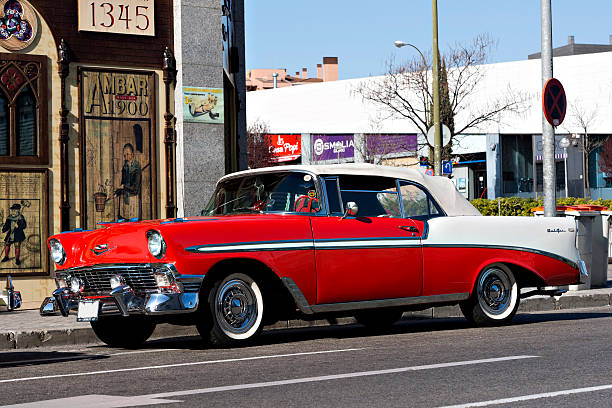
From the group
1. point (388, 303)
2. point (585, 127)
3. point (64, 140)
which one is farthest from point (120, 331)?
point (585, 127)

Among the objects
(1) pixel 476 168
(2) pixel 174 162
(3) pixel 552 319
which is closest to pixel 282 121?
(1) pixel 476 168

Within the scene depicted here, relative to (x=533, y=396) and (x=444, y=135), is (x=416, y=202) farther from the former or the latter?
(x=444, y=135)

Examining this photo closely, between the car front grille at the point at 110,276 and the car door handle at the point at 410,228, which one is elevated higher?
the car door handle at the point at 410,228

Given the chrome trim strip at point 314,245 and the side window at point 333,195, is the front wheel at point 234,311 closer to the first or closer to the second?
the chrome trim strip at point 314,245

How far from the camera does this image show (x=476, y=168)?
2269 inches

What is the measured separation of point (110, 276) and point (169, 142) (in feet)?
23.6

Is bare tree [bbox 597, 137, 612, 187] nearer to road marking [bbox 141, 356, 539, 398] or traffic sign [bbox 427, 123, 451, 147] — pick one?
traffic sign [bbox 427, 123, 451, 147]

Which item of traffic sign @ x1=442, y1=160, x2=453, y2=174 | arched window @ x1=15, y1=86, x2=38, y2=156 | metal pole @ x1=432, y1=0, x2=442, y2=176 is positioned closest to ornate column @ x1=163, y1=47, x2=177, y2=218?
arched window @ x1=15, y1=86, x2=38, y2=156

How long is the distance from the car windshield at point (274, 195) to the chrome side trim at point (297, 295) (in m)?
0.79

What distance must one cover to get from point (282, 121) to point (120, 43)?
52.8 metres

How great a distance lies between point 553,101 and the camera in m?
15.1

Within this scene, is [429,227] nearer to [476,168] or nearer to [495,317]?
[495,317]

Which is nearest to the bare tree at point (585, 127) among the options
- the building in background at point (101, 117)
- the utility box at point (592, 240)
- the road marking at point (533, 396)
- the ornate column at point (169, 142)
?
the utility box at point (592, 240)

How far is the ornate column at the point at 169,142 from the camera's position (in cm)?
1598
